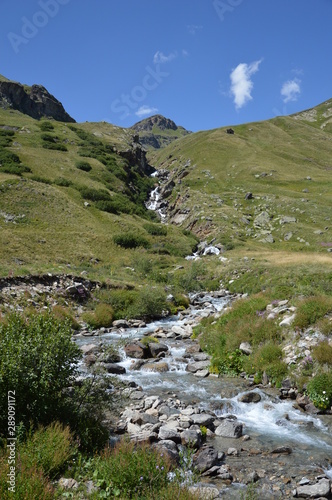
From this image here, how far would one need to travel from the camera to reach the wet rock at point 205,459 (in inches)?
302

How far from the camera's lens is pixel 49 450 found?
21.5ft

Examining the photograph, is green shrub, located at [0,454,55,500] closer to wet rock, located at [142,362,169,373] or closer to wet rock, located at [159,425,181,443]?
wet rock, located at [159,425,181,443]

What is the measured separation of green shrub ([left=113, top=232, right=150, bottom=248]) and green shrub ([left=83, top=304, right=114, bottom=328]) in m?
24.0

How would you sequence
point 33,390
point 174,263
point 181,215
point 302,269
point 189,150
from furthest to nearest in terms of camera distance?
point 189,150
point 181,215
point 174,263
point 302,269
point 33,390

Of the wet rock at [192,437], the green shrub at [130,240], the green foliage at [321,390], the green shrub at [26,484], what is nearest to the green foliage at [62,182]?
the green shrub at [130,240]

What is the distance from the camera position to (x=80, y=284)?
2631 cm

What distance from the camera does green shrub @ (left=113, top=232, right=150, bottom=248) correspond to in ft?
156

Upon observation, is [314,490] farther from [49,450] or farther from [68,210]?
[68,210]

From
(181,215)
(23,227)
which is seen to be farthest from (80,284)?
(181,215)

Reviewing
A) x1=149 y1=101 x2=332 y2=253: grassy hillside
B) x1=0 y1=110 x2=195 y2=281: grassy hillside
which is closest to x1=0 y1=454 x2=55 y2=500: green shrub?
x1=0 y1=110 x2=195 y2=281: grassy hillside

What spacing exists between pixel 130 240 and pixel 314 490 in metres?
42.9

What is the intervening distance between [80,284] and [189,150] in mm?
113755

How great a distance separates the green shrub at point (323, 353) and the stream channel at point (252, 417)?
77.3 inches

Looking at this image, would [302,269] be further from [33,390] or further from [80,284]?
[33,390]
